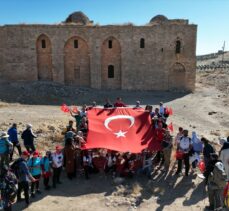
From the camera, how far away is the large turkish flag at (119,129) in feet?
33.0

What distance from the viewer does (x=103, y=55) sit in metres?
29.1

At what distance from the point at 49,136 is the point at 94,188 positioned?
498 cm

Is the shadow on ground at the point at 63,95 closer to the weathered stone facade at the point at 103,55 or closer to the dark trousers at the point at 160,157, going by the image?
the weathered stone facade at the point at 103,55

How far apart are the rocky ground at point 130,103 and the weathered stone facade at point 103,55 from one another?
147 cm

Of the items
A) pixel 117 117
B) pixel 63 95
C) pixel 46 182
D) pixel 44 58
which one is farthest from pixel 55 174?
pixel 44 58

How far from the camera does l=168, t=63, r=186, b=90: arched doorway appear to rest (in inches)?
1156

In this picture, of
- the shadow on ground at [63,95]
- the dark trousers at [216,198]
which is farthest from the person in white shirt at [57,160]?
the shadow on ground at [63,95]

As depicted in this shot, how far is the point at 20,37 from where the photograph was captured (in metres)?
A: 28.0

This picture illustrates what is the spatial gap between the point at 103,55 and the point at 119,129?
1926 centimetres

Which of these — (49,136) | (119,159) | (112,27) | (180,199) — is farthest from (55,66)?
(180,199)

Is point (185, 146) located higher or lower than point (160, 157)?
higher

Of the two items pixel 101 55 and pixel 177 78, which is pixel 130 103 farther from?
pixel 177 78

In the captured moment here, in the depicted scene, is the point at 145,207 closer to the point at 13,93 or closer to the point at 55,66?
the point at 13,93

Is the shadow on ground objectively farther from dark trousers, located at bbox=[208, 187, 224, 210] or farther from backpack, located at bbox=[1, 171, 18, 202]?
backpack, located at bbox=[1, 171, 18, 202]
